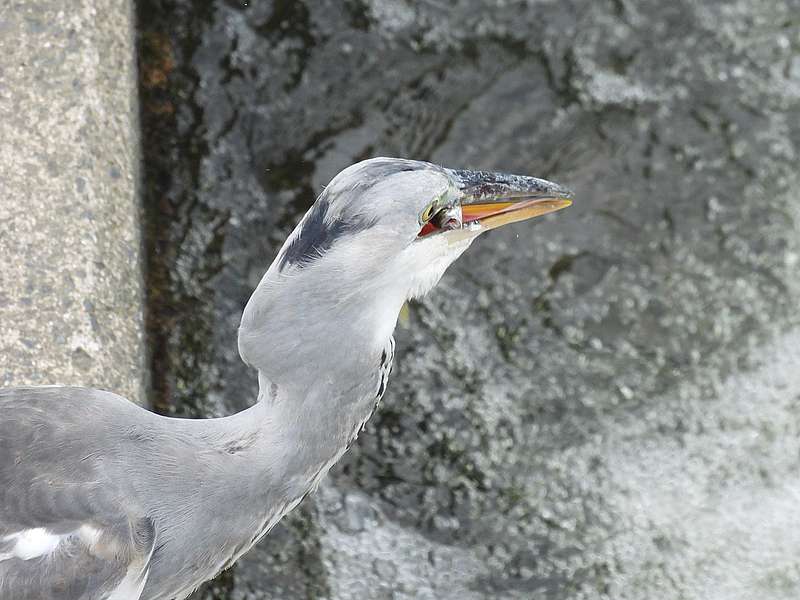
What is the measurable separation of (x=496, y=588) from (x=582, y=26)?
193 centimetres

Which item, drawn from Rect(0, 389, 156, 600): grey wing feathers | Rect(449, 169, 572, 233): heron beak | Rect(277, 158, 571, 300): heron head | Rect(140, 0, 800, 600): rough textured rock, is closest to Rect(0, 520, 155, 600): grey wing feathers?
Rect(0, 389, 156, 600): grey wing feathers

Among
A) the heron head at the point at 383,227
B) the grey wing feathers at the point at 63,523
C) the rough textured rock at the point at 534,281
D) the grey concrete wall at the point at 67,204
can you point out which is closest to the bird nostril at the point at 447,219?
the heron head at the point at 383,227

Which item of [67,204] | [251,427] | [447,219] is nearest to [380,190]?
[447,219]

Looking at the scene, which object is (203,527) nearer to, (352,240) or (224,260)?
(352,240)

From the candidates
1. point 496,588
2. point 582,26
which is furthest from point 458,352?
point 582,26

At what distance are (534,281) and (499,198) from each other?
131cm

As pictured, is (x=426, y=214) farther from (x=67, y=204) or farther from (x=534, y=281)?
(x=534, y=281)

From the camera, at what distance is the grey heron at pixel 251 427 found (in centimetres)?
192

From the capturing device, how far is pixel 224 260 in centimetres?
330

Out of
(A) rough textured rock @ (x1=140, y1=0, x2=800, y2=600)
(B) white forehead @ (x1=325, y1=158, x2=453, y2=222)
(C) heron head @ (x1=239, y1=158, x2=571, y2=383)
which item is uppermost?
(B) white forehead @ (x1=325, y1=158, x2=453, y2=222)

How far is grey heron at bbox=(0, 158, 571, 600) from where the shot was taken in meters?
1.92

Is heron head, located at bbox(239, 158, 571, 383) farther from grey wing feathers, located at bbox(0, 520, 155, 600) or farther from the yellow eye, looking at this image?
grey wing feathers, located at bbox(0, 520, 155, 600)

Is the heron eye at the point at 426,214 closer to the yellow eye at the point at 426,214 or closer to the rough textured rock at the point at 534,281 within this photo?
the yellow eye at the point at 426,214

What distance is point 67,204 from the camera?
2730 mm
